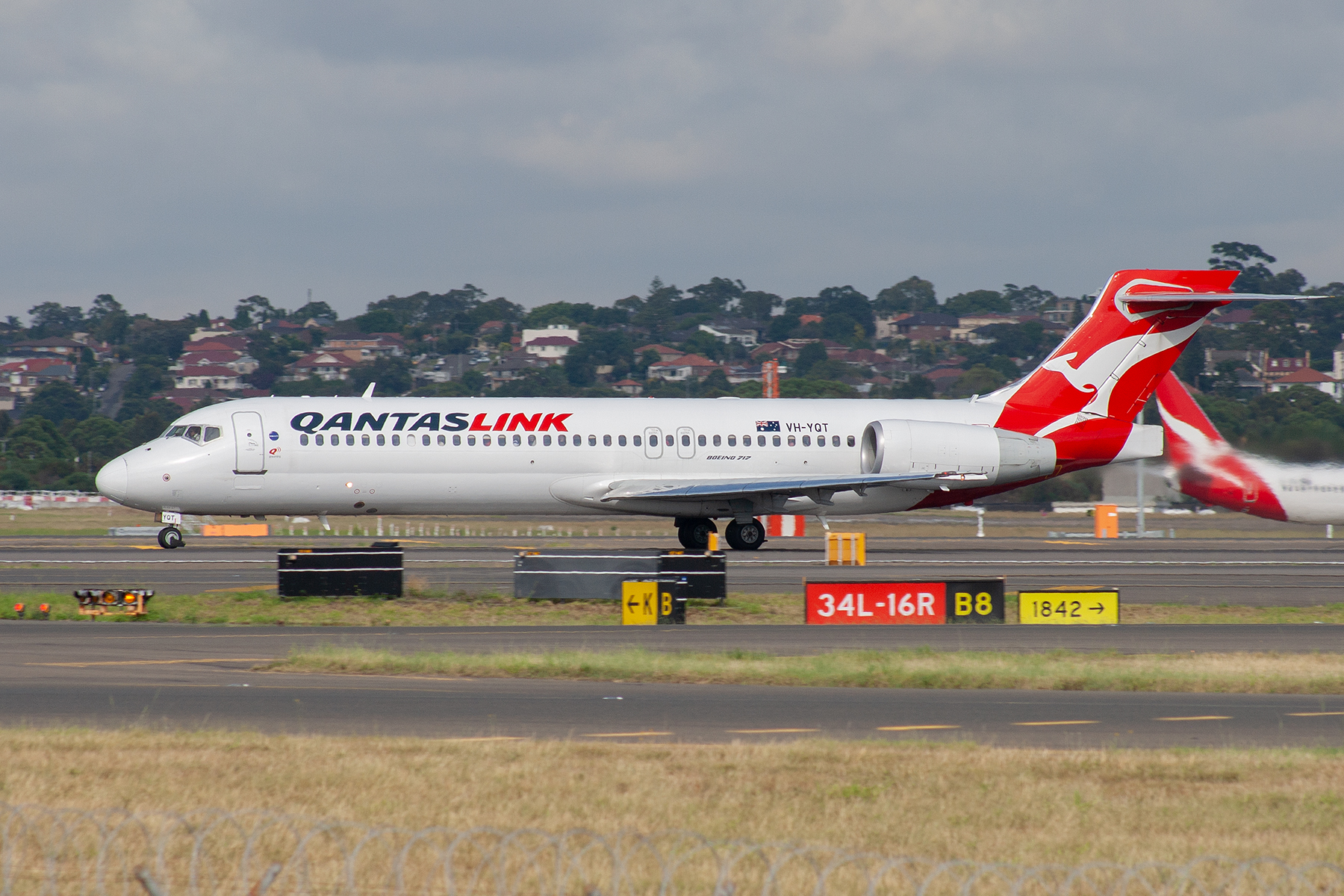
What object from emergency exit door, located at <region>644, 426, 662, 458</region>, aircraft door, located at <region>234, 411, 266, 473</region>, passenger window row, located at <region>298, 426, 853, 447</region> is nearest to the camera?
aircraft door, located at <region>234, 411, 266, 473</region>

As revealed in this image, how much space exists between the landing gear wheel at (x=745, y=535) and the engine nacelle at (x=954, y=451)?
135 inches

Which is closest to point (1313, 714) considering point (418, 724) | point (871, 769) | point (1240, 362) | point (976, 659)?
point (976, 659)

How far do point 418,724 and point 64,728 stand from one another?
3.34 meters

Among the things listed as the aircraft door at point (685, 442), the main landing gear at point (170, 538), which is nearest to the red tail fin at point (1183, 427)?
the aircraft door at point (685, 442)

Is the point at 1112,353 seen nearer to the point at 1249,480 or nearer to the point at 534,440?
the point at 1249,480

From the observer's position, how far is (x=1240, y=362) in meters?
156

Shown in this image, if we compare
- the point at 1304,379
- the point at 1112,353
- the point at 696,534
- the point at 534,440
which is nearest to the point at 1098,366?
the point at 1112,353

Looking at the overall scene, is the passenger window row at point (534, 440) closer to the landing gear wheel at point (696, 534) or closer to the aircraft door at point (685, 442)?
the aircraft door at point (685, 442)

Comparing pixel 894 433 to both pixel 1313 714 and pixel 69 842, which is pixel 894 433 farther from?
pixel 69 842

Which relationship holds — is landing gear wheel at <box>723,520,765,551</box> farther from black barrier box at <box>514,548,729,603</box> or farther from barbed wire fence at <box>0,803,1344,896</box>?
barbed wire fence at <box>0,803,1344,896</box>

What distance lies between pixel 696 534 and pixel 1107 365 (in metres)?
12.7

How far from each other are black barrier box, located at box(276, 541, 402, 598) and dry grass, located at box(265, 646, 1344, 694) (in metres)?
7.01

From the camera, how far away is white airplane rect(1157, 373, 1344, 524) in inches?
1825

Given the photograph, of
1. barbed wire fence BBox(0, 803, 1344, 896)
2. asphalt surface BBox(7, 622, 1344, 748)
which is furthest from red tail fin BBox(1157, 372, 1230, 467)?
barbed wire fence BBox(0, 803, 1344, 896)
